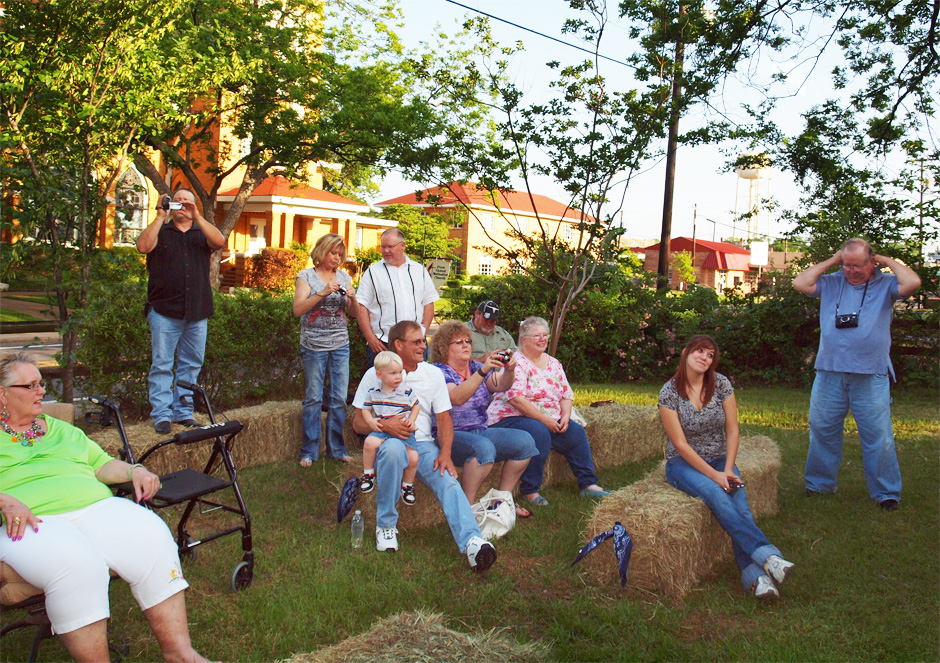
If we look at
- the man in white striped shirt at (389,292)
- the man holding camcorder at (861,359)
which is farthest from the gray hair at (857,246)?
the man in white striped shirt at (389,292)

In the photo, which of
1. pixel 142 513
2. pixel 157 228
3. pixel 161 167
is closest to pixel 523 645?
pixel 142 513

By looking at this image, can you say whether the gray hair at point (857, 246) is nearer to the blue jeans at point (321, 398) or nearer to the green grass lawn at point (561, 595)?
the green grass lawn at point (561, 595)

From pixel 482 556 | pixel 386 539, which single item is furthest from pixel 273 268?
pixel 482 556

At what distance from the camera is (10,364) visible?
3.25m

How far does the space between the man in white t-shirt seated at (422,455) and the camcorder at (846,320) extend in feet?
9.59

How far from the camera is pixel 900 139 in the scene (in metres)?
9.22

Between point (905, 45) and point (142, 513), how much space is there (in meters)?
9.36

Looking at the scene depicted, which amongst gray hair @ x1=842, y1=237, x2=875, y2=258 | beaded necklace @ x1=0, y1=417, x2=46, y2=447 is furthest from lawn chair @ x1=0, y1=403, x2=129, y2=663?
gray hair @ x1=842, y1=237, x2=875, y2=258

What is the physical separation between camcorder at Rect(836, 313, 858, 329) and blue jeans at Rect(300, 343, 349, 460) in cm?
371

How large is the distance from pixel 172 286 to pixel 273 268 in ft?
69.9

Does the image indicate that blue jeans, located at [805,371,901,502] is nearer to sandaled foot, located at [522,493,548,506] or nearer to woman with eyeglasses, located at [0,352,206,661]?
sandaled foot, located at [522,493,548,506]

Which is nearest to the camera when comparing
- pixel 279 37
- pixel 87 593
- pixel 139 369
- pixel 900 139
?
pixel 87 593

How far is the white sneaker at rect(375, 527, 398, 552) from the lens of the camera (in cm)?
433

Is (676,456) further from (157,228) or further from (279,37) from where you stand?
(279,37)
